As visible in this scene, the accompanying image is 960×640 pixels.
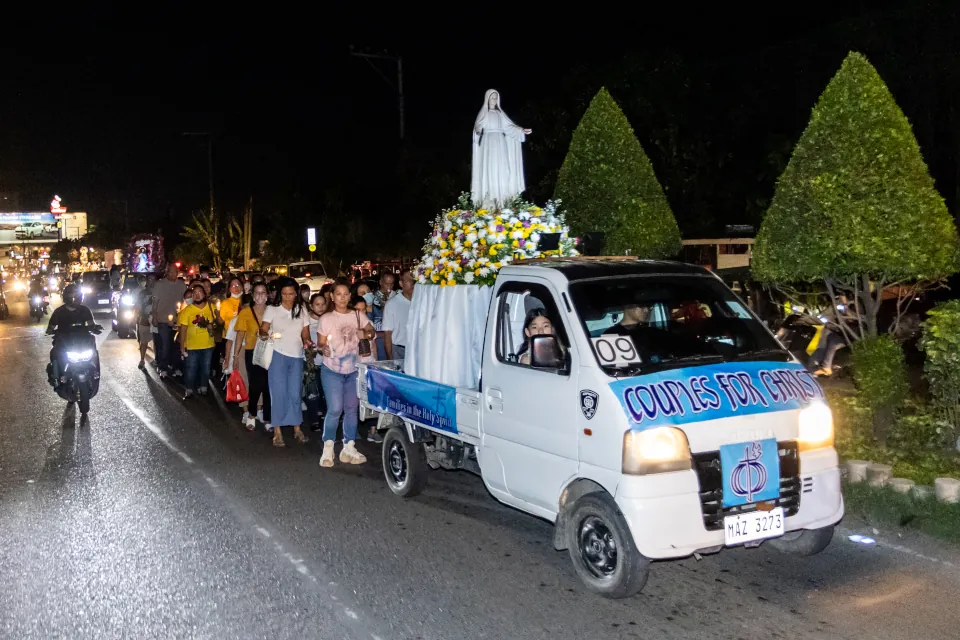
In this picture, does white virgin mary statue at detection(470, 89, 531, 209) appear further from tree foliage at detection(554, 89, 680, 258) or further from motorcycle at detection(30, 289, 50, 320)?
motorcycle at detection(30, 289, 50, 320)

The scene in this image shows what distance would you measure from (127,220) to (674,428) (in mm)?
110330

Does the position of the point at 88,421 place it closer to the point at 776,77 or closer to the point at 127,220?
the point at 776,77

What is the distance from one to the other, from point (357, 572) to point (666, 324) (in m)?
2.60

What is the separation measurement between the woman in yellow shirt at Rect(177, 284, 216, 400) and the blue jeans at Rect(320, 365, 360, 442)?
5183 millimetres

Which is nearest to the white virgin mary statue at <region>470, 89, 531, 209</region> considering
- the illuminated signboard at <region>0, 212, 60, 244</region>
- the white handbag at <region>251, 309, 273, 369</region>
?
the white handbag at <region>251, 309, 273, 369</region>

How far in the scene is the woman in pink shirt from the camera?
949 centimetres

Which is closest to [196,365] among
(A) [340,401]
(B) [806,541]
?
(A) [340,401]

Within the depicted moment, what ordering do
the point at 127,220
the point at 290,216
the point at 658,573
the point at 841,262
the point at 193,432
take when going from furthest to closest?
the point at 127,220 < the point at 290,216 < the point at 193,432 < the point at 841,262 < the point at 658,573

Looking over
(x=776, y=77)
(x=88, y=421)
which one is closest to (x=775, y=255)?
(x=88, y=421)

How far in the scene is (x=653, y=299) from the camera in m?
6.51

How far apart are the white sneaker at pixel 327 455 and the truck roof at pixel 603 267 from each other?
3552 millimetres

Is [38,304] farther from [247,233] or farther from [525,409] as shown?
[525,409]

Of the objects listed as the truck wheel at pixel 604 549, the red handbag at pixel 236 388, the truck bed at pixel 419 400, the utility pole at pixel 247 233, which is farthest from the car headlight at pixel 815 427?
the utility pole at pixel 247 233

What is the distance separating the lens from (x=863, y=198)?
8.50 m
